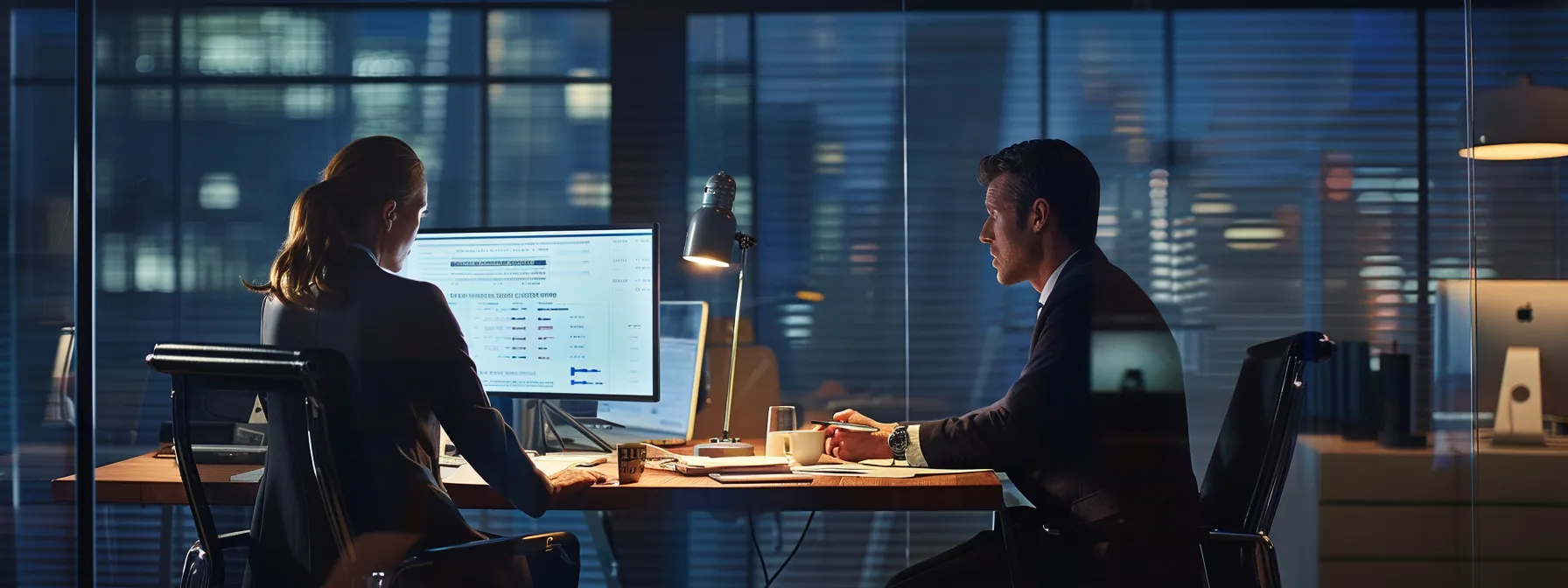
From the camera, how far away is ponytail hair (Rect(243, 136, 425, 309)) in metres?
1.61

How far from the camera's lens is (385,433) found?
151 cm

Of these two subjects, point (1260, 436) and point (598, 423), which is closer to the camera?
point (1260, 436)

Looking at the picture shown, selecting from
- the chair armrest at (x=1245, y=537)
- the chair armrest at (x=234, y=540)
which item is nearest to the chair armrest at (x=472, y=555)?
the chair armrest at (x=234, y=540)

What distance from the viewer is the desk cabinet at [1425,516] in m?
2.69

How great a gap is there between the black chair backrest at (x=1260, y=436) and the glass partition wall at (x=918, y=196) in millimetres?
676

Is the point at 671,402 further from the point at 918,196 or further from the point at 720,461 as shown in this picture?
the point at 918,196

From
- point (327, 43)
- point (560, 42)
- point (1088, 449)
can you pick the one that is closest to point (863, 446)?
point (1088, 449)

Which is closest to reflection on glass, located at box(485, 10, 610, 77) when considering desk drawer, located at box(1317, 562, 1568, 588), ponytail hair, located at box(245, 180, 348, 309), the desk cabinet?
ponytail hair, located at box(245, 180, 348, 309)

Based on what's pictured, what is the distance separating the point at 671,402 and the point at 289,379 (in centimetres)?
110

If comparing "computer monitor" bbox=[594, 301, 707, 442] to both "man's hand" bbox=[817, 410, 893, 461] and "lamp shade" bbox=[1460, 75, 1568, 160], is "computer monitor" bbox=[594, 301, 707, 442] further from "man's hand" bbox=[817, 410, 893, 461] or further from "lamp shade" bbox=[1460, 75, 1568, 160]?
"lamp shade" bbox=[1460, 75, 1568, 160]

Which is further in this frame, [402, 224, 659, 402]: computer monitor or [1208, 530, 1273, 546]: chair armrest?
[402, 224, 659, 402]: computer monitor

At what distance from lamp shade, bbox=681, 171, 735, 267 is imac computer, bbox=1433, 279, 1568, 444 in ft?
6.27

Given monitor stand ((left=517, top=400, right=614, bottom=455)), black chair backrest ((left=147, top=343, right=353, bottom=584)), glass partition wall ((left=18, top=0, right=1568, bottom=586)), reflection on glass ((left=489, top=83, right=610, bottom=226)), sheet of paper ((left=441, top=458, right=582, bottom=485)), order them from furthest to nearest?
reflection on glass ((left=489, top=83, right=610, bottom=226)) → glass partition wall ((left=18, top=0, right=1568, bottom=586)) → monitor stand ((left=517, top=400, right=614, bottom=455)) → sheet of paper ((left=441, top=458, right=582, bottom=485)) → black chair backrest ((left=147, top=343, right=353, bottom=584))

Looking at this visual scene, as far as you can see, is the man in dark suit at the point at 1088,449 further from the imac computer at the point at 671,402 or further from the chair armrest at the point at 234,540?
the chair armrest at the point at 234,540
